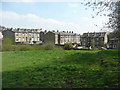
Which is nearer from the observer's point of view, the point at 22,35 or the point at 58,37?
the point at 22,35

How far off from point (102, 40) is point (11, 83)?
58.2 metres

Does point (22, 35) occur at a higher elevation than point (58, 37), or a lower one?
higher

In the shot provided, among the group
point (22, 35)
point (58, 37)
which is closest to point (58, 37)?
point (58, 37)

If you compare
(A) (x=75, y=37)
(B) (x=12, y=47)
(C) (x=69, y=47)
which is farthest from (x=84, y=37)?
(B) (x=12, y=47)

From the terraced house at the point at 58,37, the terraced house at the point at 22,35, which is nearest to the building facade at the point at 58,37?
the terraced house at the point at 58,37

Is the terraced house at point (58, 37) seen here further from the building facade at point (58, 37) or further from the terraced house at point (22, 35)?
the terraced house at point (22, 35)

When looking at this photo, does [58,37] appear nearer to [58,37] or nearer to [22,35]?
[58,37]

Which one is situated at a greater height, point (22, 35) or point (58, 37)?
point (22, 35)

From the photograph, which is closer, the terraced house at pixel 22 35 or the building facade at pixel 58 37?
the terraced house at pixel 22 35

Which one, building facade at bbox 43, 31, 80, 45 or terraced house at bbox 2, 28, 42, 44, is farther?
building facade at bbox 43, 31, 80, 45

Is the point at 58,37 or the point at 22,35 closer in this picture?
the point at 22,35

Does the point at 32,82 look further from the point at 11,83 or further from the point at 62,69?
the point at 62,69

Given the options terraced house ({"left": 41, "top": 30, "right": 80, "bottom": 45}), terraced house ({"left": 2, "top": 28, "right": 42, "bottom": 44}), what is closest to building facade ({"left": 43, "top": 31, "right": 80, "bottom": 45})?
terraced house ({"left": 41, "top": 30, "right": 80, "bottom": 45})

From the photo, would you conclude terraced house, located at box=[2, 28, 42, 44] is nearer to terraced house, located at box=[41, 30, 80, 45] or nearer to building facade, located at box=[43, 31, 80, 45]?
terraced house, located at box=[41, 30, 80, 45]
